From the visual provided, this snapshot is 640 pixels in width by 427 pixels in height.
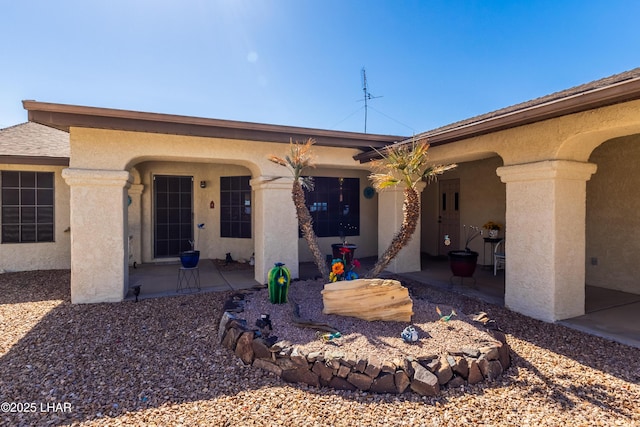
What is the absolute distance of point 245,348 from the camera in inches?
154

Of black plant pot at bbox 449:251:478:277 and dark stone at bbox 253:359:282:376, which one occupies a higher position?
black plant pot at bbox 449:251:478:277

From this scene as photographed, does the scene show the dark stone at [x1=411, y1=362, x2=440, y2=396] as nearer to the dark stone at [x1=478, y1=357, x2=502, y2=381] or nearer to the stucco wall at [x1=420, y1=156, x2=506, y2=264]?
the dark stone at [x1=478, y1=357, x2=502, y2=381]

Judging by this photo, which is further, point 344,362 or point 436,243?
point 436,243

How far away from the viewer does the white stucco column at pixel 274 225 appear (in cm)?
722

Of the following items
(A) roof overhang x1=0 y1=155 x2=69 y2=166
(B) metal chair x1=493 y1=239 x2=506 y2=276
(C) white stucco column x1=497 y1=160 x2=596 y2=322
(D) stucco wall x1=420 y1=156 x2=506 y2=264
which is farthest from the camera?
(D) stucco wall x1=420 y1=156 x2=506 y2=264

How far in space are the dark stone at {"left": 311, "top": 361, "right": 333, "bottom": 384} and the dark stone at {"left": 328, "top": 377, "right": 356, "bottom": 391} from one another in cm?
5

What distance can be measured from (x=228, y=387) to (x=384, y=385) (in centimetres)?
160

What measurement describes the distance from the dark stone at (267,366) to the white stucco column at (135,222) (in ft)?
24.3

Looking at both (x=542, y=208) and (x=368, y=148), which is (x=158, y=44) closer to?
(x=368, y=148)

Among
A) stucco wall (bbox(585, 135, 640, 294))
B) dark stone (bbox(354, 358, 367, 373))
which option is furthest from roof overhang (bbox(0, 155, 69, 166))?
stucco wall (bbox(585, 135, 640, 294))

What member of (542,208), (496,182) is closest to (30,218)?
(542,208)

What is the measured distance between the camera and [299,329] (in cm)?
438

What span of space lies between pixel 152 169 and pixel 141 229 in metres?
1.81

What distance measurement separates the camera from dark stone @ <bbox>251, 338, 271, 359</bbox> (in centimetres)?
373
